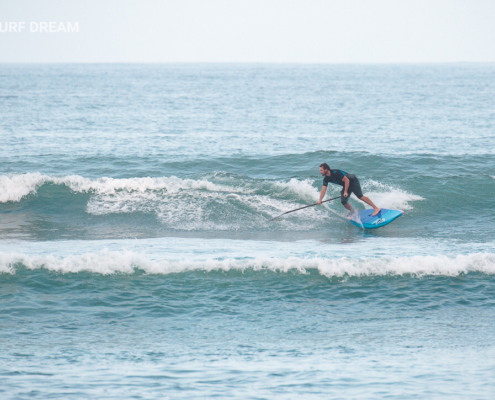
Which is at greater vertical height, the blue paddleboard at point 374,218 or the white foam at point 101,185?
the white foam at point 101,185

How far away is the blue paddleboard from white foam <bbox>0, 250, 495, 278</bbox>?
141 inches

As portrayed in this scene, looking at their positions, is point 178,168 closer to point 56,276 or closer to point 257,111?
point 56,276

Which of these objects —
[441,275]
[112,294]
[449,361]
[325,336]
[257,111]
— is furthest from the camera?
[257,111]

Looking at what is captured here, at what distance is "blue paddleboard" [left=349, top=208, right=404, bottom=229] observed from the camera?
46.9ft

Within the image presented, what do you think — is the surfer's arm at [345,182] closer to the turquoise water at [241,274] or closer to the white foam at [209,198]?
the turquoise water at [241,274]

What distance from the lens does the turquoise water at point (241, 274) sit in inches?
253

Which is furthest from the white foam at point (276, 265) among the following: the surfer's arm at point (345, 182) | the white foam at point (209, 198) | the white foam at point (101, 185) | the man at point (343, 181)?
the white foam at point (101, 185)

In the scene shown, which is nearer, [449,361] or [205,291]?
[449,361]

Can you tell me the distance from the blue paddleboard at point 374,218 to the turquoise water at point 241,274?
0.36 meters

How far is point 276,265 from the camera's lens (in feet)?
34.3

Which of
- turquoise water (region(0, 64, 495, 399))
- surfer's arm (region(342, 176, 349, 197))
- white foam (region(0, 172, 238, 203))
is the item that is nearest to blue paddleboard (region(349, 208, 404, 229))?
turquoise water (region(0, 64, 495, 399))

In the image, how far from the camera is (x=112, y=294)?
938 cm

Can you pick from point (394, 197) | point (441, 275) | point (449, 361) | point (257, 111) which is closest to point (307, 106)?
point (257, 111)

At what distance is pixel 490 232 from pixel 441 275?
4.86 metres
